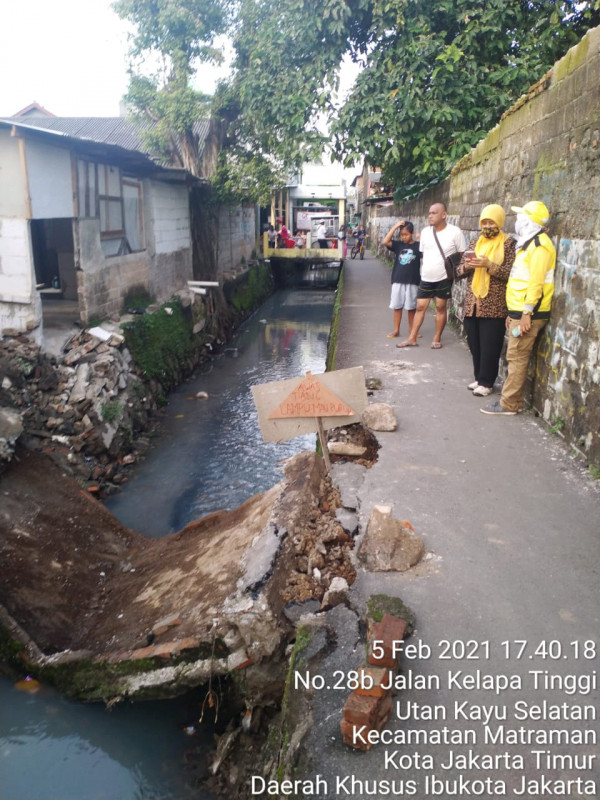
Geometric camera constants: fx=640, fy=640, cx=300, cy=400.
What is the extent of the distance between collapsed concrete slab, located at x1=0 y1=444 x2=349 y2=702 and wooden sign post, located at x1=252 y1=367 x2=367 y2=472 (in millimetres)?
377

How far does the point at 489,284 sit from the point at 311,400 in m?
2.31

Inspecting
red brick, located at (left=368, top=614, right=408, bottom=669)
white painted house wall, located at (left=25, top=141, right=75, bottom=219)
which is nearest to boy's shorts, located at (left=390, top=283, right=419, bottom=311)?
white painted house wall, located at (left=25, top=141, right=75, bottom=219)

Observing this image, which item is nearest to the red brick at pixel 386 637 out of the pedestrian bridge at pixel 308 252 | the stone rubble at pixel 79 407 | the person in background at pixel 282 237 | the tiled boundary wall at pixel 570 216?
the tiled boundary wall at pixel 570 216

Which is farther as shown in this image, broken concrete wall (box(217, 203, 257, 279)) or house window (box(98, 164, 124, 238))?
broken concrete wall (box(217, 203, 257, 279))

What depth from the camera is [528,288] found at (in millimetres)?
4957

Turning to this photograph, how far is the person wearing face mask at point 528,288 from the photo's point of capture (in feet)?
16.0

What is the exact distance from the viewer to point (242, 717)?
336cm

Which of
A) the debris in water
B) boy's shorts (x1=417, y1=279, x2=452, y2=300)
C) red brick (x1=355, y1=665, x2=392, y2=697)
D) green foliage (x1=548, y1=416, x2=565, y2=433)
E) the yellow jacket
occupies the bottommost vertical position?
the debris in water

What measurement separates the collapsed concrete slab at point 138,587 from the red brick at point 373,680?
2.58ft

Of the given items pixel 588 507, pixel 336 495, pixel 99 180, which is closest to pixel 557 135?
pixel 588 507

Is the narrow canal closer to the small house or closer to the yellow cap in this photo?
the small house

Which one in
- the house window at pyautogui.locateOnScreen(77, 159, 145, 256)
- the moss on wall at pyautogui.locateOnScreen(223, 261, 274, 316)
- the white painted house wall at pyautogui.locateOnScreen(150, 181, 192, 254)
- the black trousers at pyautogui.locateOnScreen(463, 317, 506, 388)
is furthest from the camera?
the moss on wall at pyautogui.locateOnScreen(223, 261, 274, 316)

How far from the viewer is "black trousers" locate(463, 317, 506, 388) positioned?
574cm

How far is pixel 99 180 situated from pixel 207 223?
662cm
